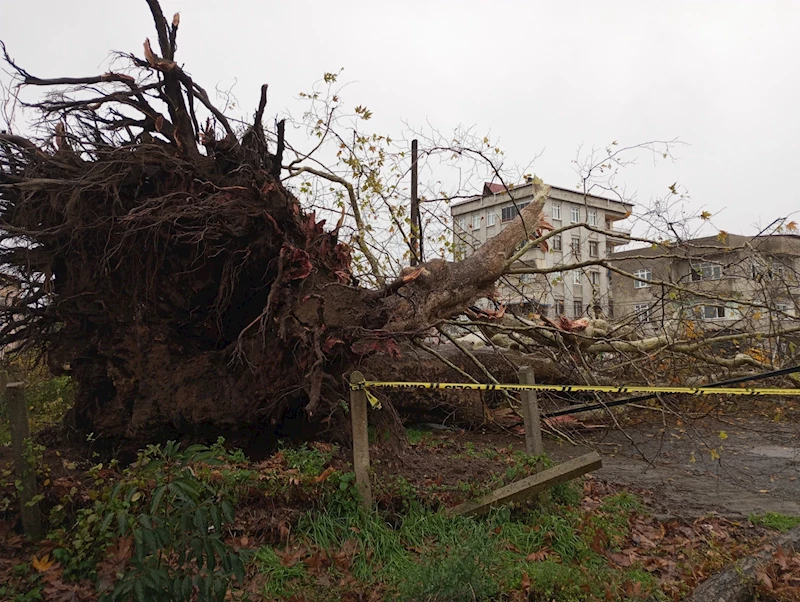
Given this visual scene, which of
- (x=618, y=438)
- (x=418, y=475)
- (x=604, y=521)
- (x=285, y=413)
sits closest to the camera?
(x=604, y=521)

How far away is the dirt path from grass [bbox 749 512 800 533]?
26 cm

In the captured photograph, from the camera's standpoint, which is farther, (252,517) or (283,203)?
(283,203)

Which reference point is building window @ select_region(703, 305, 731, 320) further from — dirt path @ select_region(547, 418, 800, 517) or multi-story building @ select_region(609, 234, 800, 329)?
dirt path @ select_region(547, 418, 800, 517)

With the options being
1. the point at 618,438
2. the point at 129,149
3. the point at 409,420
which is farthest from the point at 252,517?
the point at 618,438

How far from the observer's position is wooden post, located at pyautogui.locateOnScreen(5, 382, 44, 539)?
407 cm

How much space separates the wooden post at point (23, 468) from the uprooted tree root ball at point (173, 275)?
48.2 inches

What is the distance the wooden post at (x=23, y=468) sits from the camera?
4070mm

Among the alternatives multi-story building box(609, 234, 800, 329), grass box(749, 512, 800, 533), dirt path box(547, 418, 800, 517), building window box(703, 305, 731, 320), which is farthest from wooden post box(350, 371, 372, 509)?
building window box(703, 305, 731, 320)

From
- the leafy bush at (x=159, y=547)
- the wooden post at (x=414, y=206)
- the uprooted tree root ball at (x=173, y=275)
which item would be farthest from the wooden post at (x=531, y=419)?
the wooden post at (x=414, y=206)

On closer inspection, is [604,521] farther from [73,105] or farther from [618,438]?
[73,105]

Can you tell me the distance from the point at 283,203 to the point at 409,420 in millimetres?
5056

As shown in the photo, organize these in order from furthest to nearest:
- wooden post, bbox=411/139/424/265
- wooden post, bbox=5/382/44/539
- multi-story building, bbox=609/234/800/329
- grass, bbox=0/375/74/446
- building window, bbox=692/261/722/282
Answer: wooden post, bbox=411/139/424/265
grass, bbox=0/375/74/446
building window, bbox=692/261/722/282
multi-story building, bbox=609/234/800/329
wooden post, bbox=5/382/44/539

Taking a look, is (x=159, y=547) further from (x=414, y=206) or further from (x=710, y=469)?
(x=414, y=206)

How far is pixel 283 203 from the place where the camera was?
207 inches
